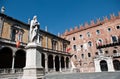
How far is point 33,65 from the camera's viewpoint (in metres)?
6.30

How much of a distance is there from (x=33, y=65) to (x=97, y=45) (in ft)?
78.2

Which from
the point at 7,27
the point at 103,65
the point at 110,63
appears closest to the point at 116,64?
the point at 110,63

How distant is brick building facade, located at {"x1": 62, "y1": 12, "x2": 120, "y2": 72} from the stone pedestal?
71.7ft

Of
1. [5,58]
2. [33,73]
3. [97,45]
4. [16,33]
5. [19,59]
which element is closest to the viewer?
[33,73]

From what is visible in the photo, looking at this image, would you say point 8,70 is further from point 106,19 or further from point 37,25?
point 106,19

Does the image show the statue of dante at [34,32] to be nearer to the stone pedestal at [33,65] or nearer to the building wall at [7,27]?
the stone pedestal at [33,65]

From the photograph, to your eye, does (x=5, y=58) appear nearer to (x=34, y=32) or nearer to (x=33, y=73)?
(x=34, y=32)

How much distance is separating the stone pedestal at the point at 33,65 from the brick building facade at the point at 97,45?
21.9 metres

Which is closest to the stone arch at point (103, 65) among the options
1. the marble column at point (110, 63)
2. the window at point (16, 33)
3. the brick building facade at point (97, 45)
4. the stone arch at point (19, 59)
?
the brick building facade at point (97, 45)

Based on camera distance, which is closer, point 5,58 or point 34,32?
point 34,32

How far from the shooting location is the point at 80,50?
30.4 m

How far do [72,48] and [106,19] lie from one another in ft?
38.1

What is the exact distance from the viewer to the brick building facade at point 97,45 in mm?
25156

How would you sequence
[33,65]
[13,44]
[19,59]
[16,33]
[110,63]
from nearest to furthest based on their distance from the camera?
[33,65] → [13,44] → [16,33] → [19,59] → [110,63]
